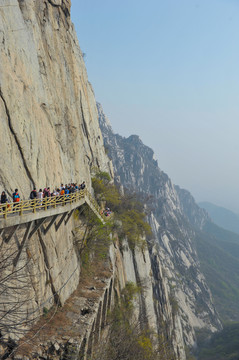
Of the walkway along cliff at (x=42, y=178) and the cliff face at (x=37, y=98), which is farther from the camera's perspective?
the cliff face at (x=37, y=98)

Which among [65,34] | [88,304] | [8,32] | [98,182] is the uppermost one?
[65,34]

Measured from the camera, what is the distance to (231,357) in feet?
267

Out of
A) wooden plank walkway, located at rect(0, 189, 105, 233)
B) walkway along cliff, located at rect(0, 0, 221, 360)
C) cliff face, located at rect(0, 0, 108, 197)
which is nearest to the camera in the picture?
wooden plank walkway, located at rect(0, 189, 105, 233)

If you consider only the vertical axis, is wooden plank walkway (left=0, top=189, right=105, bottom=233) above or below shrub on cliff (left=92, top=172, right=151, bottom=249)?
below

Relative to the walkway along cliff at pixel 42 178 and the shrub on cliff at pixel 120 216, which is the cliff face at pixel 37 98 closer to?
the walkway along cliff at pixel 42 178

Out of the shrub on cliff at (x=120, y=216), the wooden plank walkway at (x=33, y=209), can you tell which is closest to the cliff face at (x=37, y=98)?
the wooden plank walkway at (x=33, y=209)

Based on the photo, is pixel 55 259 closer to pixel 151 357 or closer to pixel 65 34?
pixel 151 357

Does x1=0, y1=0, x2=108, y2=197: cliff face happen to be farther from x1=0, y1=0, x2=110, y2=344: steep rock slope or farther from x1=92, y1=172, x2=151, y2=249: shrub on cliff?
x1=92, y1=172, x2=151, y2=249: shrub on cliff

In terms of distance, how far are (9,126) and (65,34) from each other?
28421mm

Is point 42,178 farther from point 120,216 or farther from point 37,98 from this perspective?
point 120,216

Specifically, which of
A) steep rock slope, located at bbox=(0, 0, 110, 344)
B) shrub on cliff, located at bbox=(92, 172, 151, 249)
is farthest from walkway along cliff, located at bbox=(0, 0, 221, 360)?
shrub on cliff, located at bbox=(92, 172, 151, 249)

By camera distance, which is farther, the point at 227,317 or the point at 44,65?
the point at 227,317

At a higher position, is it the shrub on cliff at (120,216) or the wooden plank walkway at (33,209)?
the shrub on cliff at (120,216)

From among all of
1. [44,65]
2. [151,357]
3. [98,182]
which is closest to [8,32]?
[44,65]
